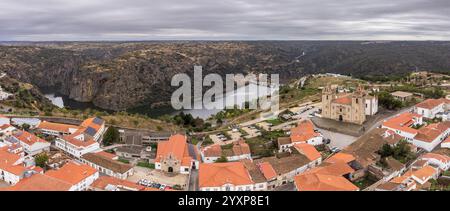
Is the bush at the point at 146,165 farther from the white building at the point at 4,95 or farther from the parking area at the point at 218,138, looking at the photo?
the white building at the point at 4,95

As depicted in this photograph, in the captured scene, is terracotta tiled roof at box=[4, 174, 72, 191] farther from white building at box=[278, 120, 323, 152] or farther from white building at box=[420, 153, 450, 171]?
white building at box=[420, 153, 450, 171]

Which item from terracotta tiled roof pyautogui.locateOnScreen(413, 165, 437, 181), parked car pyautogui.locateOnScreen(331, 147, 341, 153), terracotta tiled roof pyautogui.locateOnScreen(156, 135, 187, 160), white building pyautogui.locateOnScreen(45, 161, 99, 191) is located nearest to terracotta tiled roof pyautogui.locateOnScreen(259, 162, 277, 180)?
terracotta tiled roof pyautogui.locateOnScreen(156, 135, 187, 160)

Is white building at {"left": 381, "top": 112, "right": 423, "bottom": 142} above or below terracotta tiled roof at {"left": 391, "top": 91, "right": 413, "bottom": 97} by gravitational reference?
below

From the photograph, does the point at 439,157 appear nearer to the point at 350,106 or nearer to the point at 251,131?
Result: the point at 350,106

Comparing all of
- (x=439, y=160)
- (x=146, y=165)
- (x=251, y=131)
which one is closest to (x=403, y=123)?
(x=439, y=160)

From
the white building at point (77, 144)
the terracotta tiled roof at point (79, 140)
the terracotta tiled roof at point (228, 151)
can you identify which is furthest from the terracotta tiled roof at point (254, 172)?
the terracotta tiled roof at point (79, 140)
